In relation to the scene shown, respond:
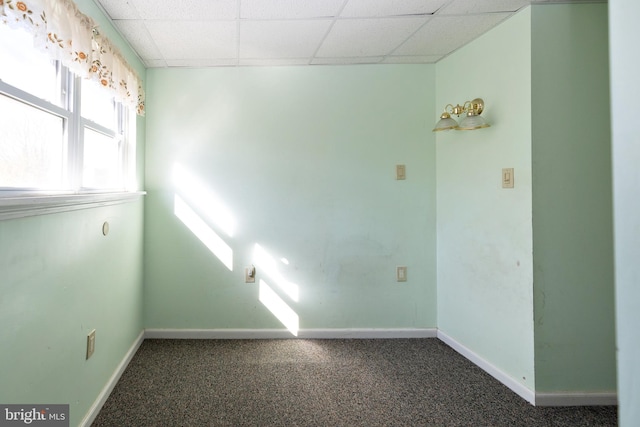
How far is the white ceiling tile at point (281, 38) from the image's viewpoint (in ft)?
6.08

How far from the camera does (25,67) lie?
44.5 inches

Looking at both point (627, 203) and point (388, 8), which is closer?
point (627, 203)

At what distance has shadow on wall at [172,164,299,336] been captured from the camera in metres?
2.41

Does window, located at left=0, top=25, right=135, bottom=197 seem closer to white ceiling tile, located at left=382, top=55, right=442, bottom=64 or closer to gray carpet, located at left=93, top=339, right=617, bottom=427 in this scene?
gray carpet, located at left=93, top=339, right=617, bottom=427

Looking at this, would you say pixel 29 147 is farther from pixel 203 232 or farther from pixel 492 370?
pixel 492 370

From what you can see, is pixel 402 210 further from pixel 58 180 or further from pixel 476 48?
pixel 58 180

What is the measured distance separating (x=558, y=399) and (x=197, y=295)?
8.49 ft

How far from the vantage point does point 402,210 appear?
2.50 meters

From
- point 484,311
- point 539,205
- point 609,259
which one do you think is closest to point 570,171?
point 539,205

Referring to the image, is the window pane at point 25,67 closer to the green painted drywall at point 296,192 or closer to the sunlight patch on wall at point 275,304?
the green painted drywall at point 296,192

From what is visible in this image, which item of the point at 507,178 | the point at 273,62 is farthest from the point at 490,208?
the point at 273,62

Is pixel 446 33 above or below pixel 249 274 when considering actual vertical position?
above

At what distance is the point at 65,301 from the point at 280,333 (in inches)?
60.6

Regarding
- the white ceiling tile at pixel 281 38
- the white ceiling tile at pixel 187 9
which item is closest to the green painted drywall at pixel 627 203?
the white ceiling tile at pixel 281 38
